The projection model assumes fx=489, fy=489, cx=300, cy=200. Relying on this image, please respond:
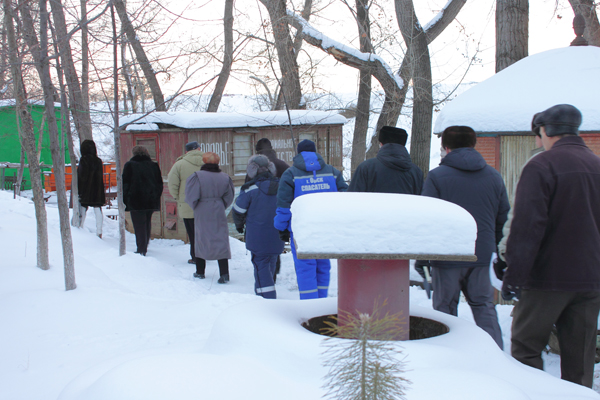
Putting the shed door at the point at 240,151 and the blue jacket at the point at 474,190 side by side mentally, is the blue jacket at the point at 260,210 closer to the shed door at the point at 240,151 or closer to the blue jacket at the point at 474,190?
the blue jacket at the point at 474,190

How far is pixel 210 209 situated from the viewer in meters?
6.70

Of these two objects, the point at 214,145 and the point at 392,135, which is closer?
the point at 392,135

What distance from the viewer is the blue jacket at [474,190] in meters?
3.62

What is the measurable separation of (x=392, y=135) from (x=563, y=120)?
168 centimetres

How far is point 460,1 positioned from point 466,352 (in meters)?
9.10

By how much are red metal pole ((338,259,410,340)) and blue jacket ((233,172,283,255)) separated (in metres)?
3.36

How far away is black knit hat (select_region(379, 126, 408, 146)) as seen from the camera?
4.27 meters

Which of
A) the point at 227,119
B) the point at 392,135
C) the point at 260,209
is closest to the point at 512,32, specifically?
the point at 392,135

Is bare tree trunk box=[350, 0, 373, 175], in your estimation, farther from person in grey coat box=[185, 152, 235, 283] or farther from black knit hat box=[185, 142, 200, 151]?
person in grey coat box=[185, 152, 235, 283]

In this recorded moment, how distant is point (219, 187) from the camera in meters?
6.72

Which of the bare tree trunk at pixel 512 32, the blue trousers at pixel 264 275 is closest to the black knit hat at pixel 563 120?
the blue trousers at pixel 264 275

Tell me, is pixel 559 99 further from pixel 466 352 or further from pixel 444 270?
pixel 466 352

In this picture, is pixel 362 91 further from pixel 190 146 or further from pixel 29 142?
pixel 29 142

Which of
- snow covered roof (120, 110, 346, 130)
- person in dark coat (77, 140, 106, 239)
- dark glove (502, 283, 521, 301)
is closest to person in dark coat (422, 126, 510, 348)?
dark glove (502, 283, 521, 301)
